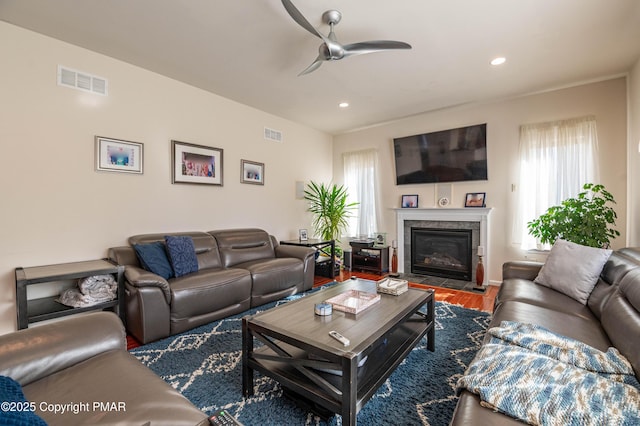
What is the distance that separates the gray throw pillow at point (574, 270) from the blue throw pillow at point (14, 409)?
3.07 m

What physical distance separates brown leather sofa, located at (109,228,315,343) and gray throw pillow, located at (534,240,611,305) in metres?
2.59

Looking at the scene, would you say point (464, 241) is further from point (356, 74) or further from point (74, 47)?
point (74, 47)

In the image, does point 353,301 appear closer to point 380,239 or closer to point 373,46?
point 373,46

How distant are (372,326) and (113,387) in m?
1.26

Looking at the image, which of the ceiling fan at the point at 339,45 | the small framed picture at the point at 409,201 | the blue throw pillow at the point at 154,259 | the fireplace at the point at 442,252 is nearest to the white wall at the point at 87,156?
the blue throw pillow at the point at 154,259

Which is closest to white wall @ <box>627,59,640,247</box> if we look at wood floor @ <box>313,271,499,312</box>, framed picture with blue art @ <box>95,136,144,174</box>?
wood floor @ <box>313,271,499,312</box>

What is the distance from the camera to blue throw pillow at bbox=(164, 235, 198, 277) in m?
2.88

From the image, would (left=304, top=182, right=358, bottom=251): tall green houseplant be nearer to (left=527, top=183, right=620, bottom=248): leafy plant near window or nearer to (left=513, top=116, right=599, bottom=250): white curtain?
(left=513, top=116, right=599, bottom=250): white curtain

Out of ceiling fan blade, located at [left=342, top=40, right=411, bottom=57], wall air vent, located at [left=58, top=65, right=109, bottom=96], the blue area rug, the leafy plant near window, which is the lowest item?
the blue area rug

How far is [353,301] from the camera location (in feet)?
6.72

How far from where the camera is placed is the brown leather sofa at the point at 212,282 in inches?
94.4

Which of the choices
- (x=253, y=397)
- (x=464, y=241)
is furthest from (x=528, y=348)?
(x=464, y=241)

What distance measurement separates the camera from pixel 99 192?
290cm

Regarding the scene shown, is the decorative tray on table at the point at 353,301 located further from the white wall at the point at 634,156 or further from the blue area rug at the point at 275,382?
the white wall at the point at 634,156
